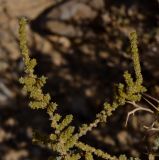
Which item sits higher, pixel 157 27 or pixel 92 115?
pixel 157 27

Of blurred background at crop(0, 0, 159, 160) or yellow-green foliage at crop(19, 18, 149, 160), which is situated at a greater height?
blurred background at crop(0, 0, 159, 160)

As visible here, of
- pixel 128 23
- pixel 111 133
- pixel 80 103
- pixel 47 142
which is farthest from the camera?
pixel 128 23

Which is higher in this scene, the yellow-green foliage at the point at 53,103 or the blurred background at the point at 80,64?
the blurred background at the point at 80,64

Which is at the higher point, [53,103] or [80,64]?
[80,64]

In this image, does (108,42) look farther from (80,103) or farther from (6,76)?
(6,76)

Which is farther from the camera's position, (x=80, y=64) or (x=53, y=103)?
(x=80, y=64)

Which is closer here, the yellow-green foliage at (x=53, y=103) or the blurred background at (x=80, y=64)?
the yellow-green foliage at (x=53, y=103)

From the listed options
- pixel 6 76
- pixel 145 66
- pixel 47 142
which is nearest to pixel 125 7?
pixel 145 66

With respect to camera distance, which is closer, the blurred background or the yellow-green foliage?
the yellow-green foliage
